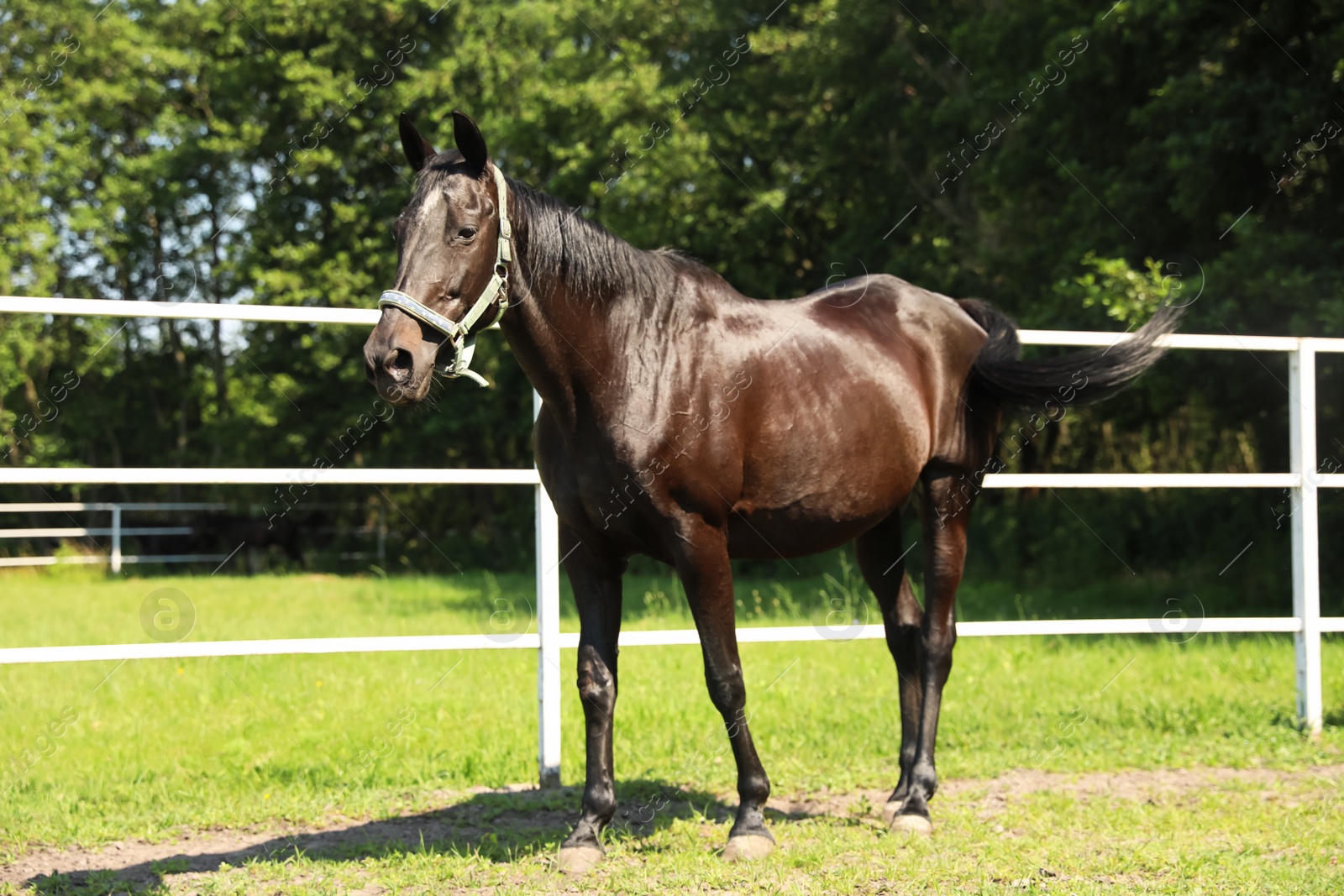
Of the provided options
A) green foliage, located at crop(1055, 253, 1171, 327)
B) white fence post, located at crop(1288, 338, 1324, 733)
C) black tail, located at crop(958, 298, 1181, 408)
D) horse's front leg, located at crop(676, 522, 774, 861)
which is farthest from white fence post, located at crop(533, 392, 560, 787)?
green foliage, located at crop(1055, 253, 1171, 327)

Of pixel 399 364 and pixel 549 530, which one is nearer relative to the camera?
pixel 399 364

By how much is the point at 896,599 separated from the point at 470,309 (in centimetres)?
207

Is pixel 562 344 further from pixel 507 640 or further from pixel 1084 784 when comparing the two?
pixel 1084 784

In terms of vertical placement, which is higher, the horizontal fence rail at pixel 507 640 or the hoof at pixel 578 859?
the horizontal fence rail at pixel 507 640

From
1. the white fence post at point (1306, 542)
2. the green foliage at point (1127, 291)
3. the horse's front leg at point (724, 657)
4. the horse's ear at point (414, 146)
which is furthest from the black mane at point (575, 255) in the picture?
the green foliage at point (1127, 291)

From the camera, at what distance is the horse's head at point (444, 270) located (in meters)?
2.62

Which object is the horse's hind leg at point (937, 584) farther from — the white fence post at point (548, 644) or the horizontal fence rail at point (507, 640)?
the white fence post at point (548, 644)

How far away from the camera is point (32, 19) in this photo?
2100 centimetres

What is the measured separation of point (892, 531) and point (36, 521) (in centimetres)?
2335

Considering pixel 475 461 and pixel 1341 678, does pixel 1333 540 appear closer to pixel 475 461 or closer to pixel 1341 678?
pixel 1341 678

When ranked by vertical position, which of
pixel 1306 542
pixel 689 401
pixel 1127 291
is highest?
pixel 1127 291

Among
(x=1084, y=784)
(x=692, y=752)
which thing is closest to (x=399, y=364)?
(x=692, y=752)

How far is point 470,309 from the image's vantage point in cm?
280

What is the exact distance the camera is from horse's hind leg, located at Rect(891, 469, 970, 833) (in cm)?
382
